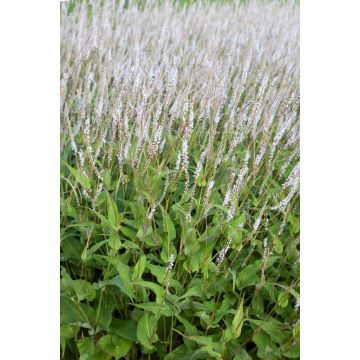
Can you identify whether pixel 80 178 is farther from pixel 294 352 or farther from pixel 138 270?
pixel 294 352

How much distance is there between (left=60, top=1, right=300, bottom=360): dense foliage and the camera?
1.84 meters

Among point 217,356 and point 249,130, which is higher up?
point 249,130

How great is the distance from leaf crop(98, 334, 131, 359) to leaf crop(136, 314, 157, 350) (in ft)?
0.23

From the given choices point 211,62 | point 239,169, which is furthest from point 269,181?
point 211,62

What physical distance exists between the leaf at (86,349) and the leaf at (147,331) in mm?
183

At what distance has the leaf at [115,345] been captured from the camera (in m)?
1.91

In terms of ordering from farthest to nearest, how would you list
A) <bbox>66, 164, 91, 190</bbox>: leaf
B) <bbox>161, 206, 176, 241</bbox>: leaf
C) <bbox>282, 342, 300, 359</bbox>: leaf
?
1. <bbox>66, 164, 91, 190</bbox>: leaf
2. <bbox>161, 206, 176, 241</bbox>: leaf
3. <bbox>282, 342, 300, 359</bbox>: leaf

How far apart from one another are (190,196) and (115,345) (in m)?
0.52

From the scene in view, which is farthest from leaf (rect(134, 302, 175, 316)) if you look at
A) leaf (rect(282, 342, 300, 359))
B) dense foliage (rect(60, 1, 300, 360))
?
leaf (rect(282, 342, 300, 359))

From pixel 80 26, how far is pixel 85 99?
0.86 feet

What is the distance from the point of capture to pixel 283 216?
72.4 inches

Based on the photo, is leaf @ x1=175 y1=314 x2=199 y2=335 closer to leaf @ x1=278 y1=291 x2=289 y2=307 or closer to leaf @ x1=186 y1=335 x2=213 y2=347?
leaf @ x1=186 y1=335 x2=213 y2=347
